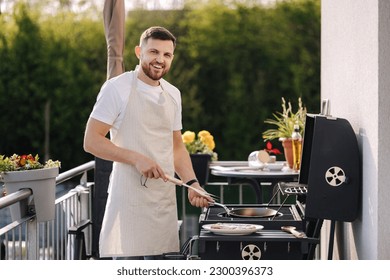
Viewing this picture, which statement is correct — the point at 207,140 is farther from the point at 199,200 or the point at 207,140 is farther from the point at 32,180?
the point at 199,200

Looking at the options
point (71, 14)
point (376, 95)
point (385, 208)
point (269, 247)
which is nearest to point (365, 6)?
point (376, 95)

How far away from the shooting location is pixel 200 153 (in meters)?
5.76

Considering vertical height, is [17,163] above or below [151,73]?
below

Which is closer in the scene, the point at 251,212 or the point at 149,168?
the point at 149,168

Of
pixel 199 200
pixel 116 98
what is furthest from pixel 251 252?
pixel 116 98

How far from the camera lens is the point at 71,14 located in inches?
492

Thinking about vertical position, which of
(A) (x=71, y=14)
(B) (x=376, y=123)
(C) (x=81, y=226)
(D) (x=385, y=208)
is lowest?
(C) (x=81, y=226)

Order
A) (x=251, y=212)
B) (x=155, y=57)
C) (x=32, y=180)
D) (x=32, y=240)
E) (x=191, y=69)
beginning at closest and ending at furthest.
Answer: (x=155, y=57)
(x=251, y=212)
(x=32, y=180)
(x=32, y=240)
(x=191, y=69)

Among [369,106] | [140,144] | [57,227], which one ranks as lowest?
[57,227]

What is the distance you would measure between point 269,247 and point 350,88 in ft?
2.90

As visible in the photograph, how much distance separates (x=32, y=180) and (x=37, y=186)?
0.13 ft

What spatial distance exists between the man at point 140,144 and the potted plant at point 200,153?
2313 millimetres

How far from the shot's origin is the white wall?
2658mm

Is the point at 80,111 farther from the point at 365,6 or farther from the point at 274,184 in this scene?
the point at 365,6
